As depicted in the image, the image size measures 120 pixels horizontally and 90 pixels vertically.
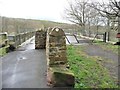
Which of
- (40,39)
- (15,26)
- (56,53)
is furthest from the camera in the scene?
(15,26)

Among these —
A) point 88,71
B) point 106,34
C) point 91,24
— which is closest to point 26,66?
point 88,71

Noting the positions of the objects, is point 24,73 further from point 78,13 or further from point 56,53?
point 78,13

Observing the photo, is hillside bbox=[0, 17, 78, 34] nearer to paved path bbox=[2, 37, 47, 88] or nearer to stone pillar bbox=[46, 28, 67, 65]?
paved path bbox=[2, 37, 47, 88]

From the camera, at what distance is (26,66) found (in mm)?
8859

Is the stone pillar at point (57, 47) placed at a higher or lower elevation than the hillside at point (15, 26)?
lower

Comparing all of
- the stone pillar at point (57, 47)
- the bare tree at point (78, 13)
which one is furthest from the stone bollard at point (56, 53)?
the bare tree at point (78, 13)

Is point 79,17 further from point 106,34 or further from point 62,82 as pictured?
point 62,82

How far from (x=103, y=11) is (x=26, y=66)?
30.9 feet

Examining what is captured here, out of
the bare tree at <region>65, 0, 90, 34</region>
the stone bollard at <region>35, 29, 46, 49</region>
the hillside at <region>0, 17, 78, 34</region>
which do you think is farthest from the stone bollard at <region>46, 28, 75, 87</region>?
the bare tree at <region>65, 0, 90, 34</region>

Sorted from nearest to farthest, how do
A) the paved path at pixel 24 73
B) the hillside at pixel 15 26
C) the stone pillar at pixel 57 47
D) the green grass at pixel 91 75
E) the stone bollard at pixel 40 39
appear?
the paved path at pixel 24 73 → the stone pillar at pixel 57 47 → the green grass at pixel 91 75 → the stone bollard at pixel 40 39 → the hillside at pixel 15 26

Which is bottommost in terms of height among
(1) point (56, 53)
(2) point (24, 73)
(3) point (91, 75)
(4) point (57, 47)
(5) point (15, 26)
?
(3) point (91, 75)

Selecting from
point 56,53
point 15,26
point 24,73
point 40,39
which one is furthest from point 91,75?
point 15,26

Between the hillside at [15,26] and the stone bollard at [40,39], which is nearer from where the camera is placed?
the stone bollard at [40,39]

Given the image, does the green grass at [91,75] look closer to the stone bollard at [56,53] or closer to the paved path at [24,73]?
the stone bollard at [56,53]
